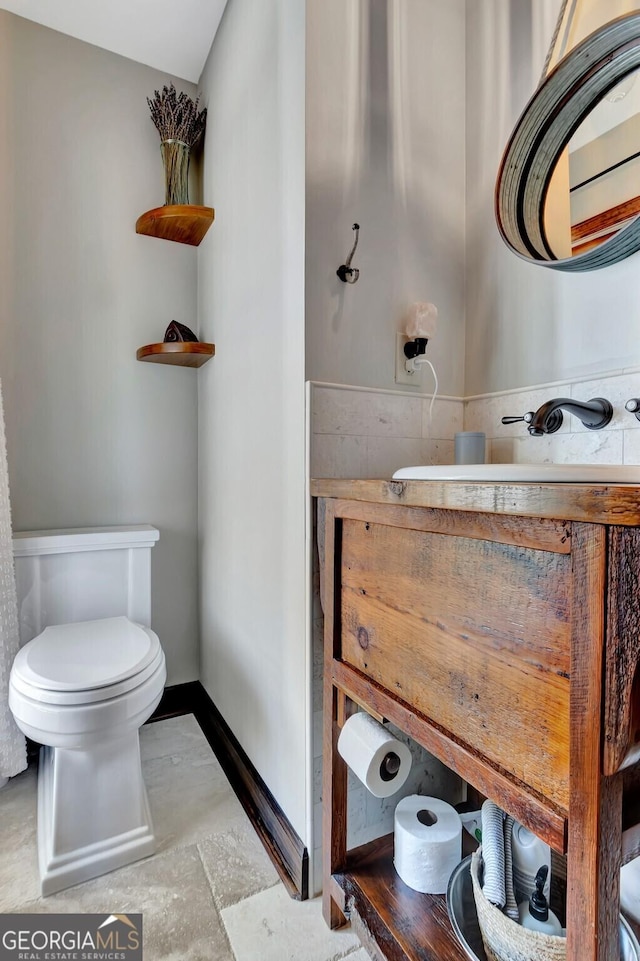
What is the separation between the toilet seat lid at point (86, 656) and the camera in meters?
1.14

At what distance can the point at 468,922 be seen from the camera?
0.90 metres

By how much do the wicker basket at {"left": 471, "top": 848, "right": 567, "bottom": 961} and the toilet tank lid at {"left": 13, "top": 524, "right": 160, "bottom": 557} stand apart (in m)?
1.37

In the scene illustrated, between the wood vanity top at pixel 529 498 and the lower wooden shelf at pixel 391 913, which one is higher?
the wood vanity top at pixel 529 498

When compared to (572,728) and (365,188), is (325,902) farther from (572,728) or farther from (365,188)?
(365,188)

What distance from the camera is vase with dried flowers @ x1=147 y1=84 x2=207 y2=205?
183cm

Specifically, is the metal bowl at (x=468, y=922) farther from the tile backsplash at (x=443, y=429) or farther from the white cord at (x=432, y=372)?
the white cord at (x=432, y=372)

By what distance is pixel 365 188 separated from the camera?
Answer: 117cm

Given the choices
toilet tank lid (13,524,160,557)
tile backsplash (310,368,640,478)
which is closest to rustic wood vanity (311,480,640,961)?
tile backsplash (310,368,640,478)

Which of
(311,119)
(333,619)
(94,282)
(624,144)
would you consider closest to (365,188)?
(311,119)

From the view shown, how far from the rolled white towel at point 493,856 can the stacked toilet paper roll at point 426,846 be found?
144 millimetres

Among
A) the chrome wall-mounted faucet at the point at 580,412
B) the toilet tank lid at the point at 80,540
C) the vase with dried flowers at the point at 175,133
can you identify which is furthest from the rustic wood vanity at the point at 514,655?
the vase with dried flowers at the point at 175,133

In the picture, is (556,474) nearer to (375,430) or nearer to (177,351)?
(375,430)

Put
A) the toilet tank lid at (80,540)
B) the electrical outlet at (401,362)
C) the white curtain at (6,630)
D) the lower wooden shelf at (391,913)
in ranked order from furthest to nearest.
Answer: the toilet tank lid at (80,540) → the white curtain at (6,630) → the electrical outlet at (401,362) → the lower wooden shelf at (391,913)

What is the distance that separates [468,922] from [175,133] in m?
2.56
